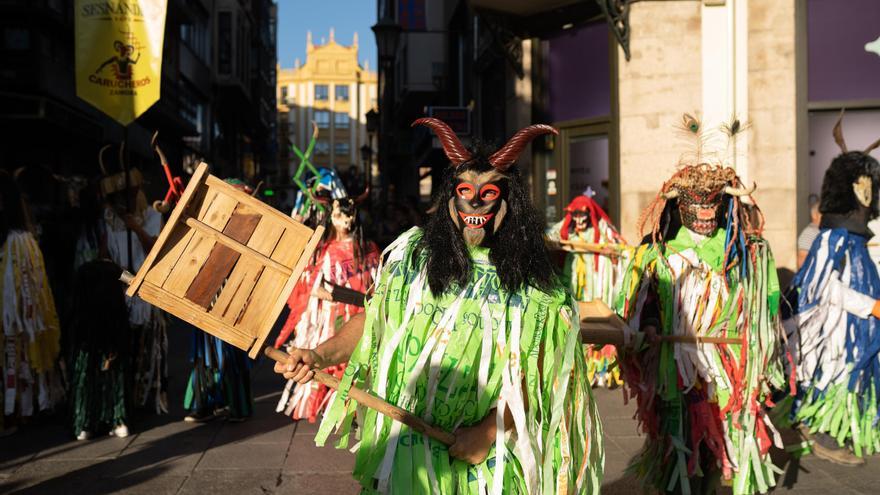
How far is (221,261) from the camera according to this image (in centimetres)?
313

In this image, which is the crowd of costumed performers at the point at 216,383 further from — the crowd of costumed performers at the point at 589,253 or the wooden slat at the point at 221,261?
the wooden slat at the point at 221,261

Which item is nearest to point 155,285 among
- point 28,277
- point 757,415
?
point 757,415

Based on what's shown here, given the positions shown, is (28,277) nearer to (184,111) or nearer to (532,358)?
(532,358)

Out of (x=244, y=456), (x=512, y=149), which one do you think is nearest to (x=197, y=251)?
(x=512, y=149)

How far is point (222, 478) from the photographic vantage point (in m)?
5.91

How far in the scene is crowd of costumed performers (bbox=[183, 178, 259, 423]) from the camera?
7.62 meters

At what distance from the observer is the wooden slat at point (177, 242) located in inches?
121

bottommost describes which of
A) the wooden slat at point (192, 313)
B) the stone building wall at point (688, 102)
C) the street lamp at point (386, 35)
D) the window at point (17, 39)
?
the wooden slat at point (192, 313)

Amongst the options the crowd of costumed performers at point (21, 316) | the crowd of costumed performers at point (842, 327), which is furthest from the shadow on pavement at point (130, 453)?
the crowd of costumed performers at point (842, 327)

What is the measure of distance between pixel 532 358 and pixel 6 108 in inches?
476

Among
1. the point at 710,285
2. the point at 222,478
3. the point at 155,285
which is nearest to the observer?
the point at 155,285

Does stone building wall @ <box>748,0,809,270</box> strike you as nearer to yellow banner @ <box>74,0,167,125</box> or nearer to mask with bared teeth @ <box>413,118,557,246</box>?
yellow banner @ <box>74,0,167,125</box>

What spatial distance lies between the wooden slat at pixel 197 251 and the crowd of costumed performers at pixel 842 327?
467cm

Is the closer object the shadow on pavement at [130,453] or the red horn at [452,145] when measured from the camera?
the red horn at [452,145]
